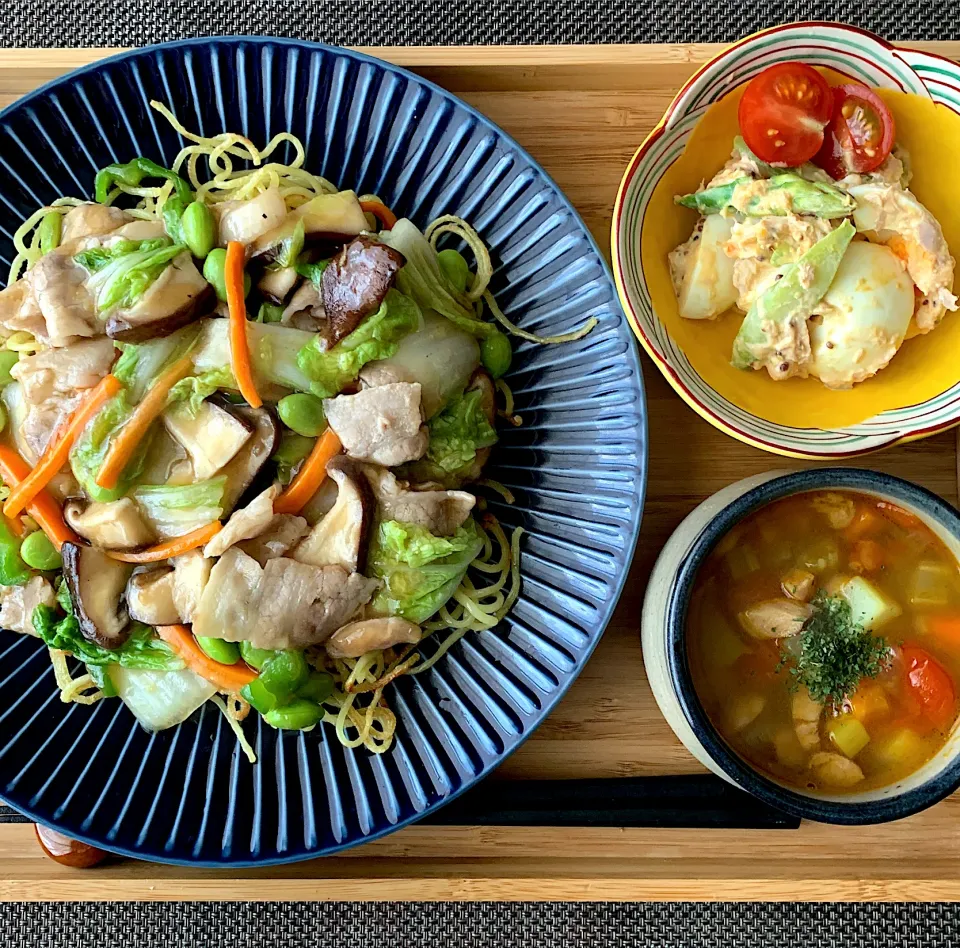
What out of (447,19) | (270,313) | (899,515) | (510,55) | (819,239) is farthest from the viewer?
(447,19)

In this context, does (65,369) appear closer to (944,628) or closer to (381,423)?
(381,423)

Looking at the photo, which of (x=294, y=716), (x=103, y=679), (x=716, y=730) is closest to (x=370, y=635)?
(x=294, y=716)

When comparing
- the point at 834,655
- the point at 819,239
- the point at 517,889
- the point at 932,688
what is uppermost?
the point at 819,239

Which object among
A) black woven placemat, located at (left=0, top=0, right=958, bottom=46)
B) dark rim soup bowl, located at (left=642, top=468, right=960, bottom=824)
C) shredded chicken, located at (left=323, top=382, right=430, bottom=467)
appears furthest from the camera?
black woven placemat, located at (left=0, top=0, right=958, bottom=46)

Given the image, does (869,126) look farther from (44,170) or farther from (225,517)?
(44,170)

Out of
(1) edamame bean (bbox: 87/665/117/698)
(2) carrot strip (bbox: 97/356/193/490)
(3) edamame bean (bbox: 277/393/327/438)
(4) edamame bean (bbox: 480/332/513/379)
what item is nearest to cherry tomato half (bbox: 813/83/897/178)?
(4) edamame bean (bbox: 480/332/513/379)

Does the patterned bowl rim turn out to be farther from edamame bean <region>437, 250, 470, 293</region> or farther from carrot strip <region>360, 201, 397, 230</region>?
carrot strip <region>360, 201, 397, 230</region>

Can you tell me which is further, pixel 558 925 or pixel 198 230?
pixel 558 925
